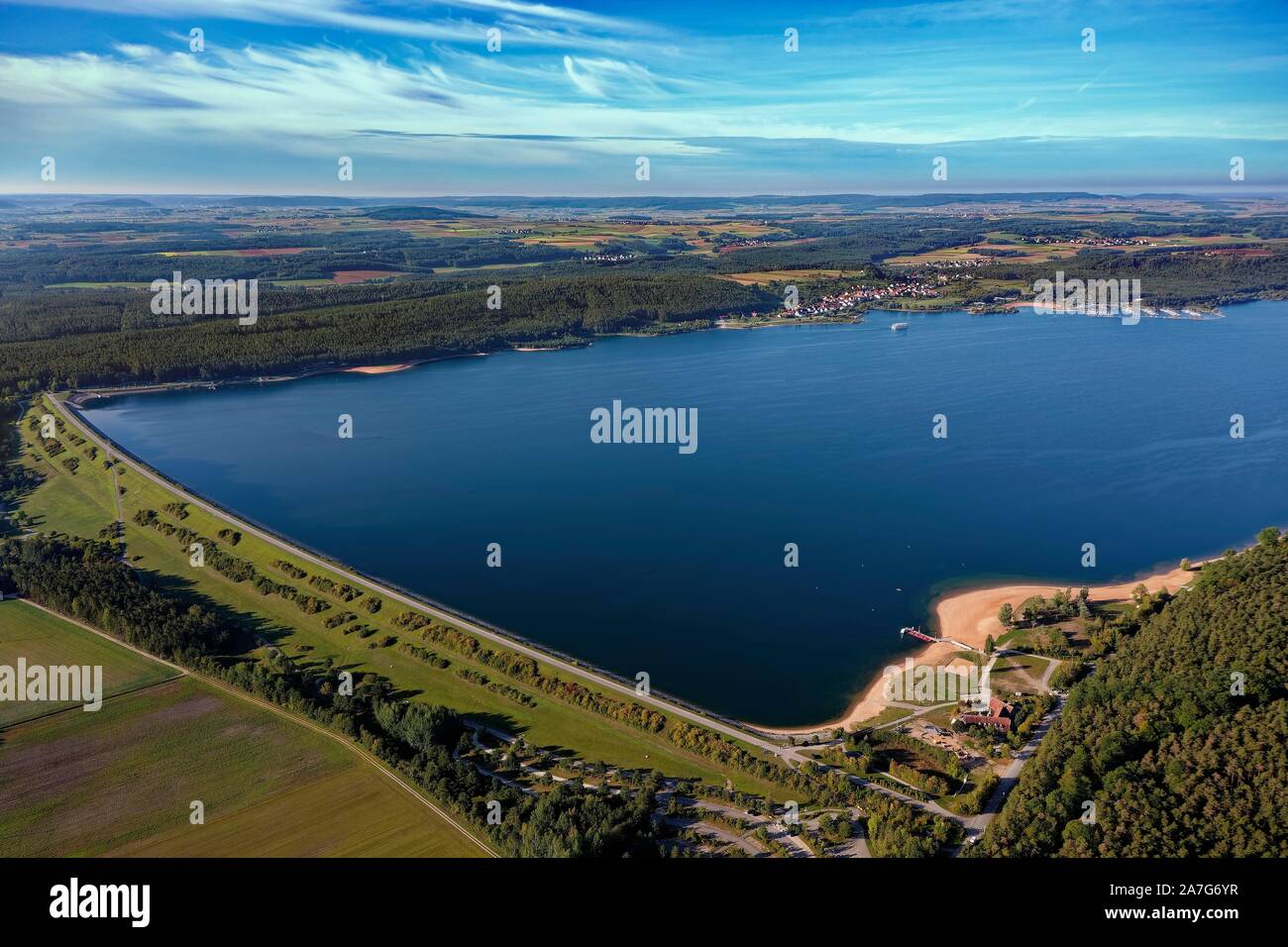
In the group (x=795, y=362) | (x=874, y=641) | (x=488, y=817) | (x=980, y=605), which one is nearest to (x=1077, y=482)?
(x=980, y=605)

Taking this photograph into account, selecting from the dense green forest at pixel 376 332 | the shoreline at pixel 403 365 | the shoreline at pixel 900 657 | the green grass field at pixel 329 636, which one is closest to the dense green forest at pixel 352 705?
the green grass field at pixel 329 636

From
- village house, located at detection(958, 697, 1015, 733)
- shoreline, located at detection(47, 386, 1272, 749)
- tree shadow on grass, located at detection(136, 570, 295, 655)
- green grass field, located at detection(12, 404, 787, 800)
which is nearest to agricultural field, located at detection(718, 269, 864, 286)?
shoreline, located at detection(47, 386, 1272, 749)

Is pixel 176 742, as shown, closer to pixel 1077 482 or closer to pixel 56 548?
pixel 56 548

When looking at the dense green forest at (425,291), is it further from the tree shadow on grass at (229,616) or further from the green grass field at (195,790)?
the green grass field at (195,790)

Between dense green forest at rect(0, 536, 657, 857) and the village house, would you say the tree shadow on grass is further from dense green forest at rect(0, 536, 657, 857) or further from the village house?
the village house

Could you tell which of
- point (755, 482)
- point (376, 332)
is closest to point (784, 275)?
point (376, 332)

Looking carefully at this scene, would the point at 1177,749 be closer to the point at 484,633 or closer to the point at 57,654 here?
the point at 484,633
